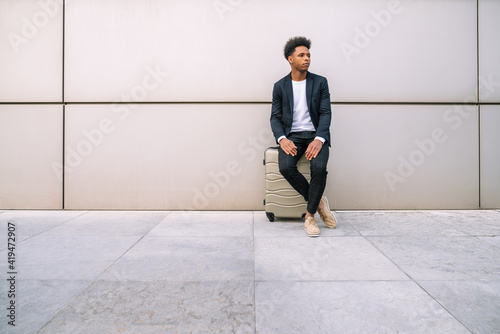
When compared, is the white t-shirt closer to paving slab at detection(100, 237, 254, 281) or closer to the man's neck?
the man's neck

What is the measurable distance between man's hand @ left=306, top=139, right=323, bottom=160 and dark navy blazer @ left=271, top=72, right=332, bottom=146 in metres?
0.11

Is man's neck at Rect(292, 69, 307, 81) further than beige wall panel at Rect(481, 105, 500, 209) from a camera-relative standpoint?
No

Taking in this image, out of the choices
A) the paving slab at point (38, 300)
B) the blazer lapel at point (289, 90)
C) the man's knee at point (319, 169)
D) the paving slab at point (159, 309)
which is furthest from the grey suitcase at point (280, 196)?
the paving slab at point (38, 300)

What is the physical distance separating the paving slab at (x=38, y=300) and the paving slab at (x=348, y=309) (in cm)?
94

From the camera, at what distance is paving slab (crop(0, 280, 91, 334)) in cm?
123

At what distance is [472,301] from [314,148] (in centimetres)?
164

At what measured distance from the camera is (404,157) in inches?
142

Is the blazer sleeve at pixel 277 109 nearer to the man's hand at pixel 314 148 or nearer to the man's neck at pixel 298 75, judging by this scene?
the man's neck at pixel 298 75

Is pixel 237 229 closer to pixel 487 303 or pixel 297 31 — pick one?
pixel 487 303

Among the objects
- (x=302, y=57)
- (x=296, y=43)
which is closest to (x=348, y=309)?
(x=302, y=57)

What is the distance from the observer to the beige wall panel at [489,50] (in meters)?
3.58

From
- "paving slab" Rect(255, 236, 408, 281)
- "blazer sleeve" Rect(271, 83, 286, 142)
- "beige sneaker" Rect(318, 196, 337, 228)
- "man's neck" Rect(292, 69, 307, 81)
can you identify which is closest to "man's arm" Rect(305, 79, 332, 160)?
"man's neck" Rect(292, 69, 307, 81)

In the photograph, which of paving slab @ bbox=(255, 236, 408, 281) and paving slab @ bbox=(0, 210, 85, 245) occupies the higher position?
paving slab @ bbox=(0, 210, 85, 245)

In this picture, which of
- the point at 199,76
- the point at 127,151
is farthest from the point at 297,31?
the point at 127,151
